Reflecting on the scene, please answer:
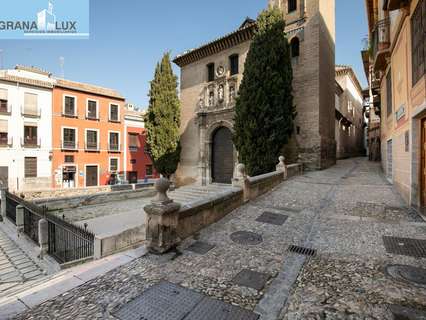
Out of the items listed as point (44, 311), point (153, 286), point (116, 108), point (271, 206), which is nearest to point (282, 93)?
point (271, 206)

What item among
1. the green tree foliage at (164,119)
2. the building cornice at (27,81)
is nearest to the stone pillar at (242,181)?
the green tree foliage at (164,119)

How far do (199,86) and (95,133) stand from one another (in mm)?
13155

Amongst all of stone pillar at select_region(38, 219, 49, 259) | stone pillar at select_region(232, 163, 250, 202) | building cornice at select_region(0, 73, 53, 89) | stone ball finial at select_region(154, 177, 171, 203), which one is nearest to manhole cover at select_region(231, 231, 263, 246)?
stone ball finial at select_region(154, 177, 171, 203)

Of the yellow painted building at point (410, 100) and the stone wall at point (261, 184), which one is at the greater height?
the yellow painted building at point (410, 100)

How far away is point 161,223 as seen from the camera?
4.18 meters

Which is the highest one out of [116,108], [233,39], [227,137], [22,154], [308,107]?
[233,39]

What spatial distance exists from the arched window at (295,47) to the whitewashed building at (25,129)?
73.9 ft

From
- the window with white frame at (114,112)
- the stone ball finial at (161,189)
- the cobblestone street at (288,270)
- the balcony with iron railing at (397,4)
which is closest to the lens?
Result: the cobblestone street at (288,270)

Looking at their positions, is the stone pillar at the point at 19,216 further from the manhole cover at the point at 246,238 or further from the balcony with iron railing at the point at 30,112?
the balcony with iron railing at the point at 30,112

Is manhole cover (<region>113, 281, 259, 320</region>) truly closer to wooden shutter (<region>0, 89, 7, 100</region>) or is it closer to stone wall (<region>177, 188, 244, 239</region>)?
→ stone wall (<region>177, 188, 244, 239</region>)

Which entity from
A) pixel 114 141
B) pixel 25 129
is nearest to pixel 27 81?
pixel 25 129

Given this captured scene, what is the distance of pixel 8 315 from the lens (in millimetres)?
2557

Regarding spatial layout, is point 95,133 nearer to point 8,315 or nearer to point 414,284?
point 8,315

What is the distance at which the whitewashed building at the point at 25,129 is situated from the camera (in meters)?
18.5
